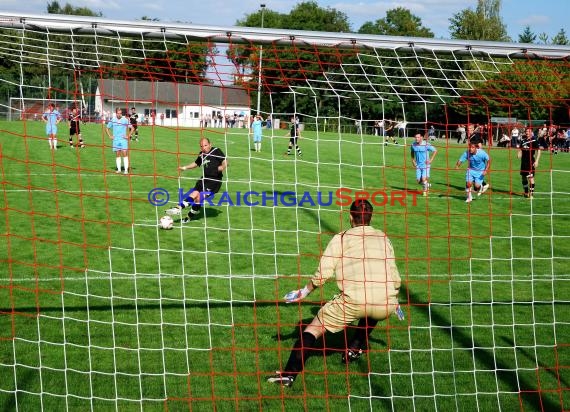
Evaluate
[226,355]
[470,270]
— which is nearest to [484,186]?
[470,270]

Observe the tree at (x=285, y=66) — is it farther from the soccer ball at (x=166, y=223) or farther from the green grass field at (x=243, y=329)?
the soccer ball at (x=166, y=223)

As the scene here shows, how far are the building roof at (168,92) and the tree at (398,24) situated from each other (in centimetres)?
9064

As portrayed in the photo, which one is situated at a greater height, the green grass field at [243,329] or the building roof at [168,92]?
the building roof at [168,92]

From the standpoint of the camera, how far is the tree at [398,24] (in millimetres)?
94250

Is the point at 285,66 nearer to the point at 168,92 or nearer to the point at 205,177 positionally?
→ the point at 168,92

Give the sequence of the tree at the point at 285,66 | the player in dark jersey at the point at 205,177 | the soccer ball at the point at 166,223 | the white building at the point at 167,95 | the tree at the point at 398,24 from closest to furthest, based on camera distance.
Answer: the tree at the point at 285,66 < the white building at the point at 167,95 < the soccer ball at the point at 166,223 < the player in dark jersey at the point at 205,177 < the tree at the point at 398,24

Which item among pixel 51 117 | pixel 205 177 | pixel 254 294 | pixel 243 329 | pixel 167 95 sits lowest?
pixel 243 329

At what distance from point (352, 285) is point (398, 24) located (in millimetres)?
98531

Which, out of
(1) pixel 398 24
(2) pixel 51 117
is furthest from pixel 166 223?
(1) pixel 398 24

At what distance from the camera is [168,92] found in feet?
23.9

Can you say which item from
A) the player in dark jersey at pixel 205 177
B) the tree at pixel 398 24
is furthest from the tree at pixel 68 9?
the player in dark jersey at pixel 205 177

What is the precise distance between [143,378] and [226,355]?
94 centimetres

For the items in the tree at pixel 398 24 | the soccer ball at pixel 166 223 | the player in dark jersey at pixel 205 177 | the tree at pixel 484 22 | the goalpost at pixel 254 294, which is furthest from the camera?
the tree at pixel 398 24

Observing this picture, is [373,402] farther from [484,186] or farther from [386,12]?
[386,12]
